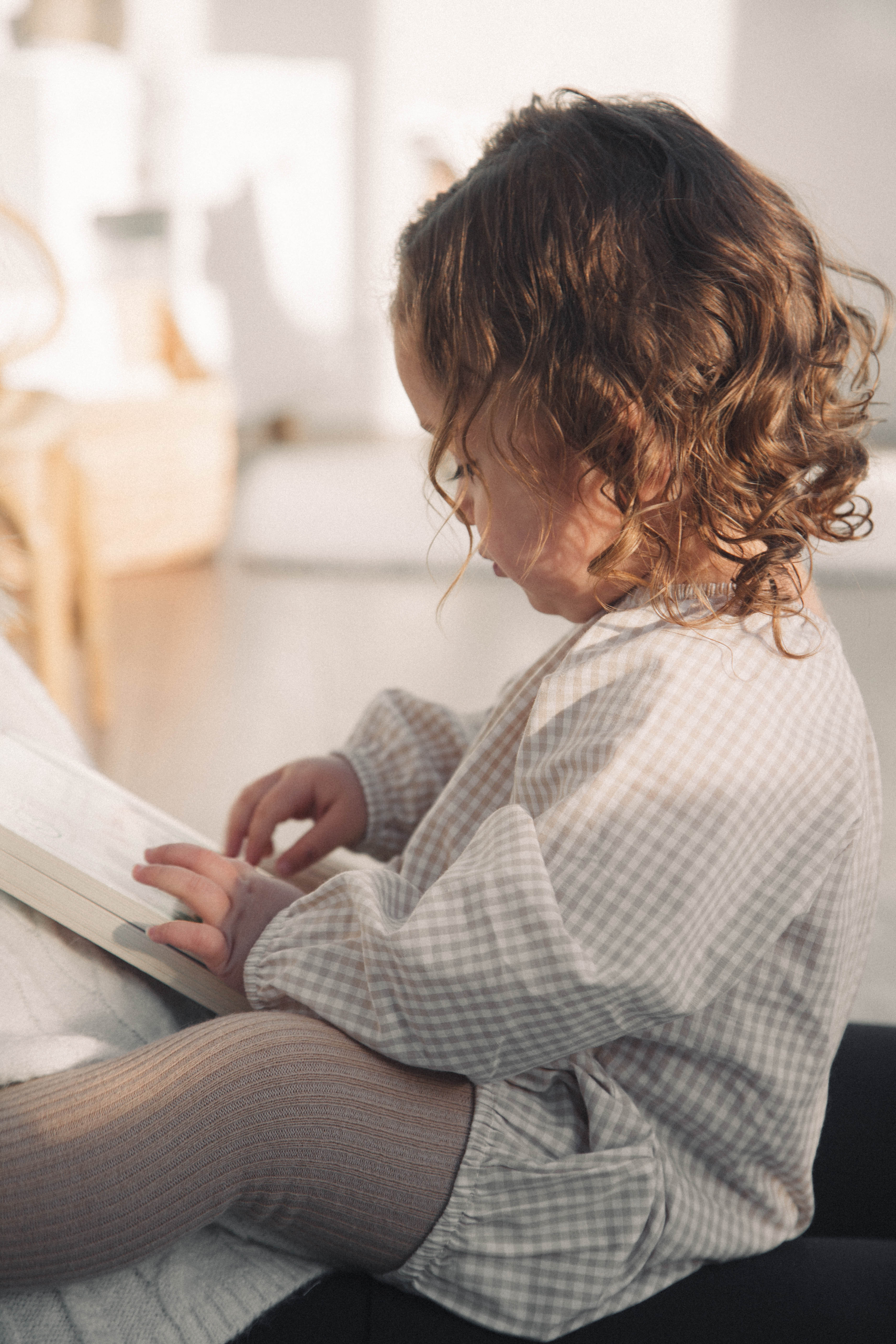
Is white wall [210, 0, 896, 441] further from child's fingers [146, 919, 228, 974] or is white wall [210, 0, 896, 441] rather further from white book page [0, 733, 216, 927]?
child's fingers [146, 919, 228, 974]

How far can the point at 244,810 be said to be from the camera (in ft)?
2.56

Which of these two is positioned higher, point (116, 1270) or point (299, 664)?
point (116, 1270)

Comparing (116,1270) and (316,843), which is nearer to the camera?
(116,1270)

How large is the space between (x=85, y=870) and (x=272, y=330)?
3.23m

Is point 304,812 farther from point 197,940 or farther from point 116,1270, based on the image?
point 116,1270

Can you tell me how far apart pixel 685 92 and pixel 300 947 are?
361 centimetres

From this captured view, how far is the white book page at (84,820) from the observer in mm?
554

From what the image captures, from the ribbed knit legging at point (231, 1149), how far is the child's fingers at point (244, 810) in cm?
27

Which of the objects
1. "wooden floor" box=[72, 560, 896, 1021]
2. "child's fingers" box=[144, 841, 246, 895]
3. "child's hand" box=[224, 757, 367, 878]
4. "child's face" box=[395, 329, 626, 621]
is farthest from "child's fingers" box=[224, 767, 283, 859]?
"wooden floor" box=[72, 560, 896, 1021]

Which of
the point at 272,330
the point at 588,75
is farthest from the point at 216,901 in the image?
the point at 588,75

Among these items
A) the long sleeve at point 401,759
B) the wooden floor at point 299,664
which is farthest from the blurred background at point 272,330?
the long sleeve at point 401,759

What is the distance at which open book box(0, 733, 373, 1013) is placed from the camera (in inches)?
20.9

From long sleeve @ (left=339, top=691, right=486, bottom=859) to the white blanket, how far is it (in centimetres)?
22

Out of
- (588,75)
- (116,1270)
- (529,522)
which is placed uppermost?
(588,75)
